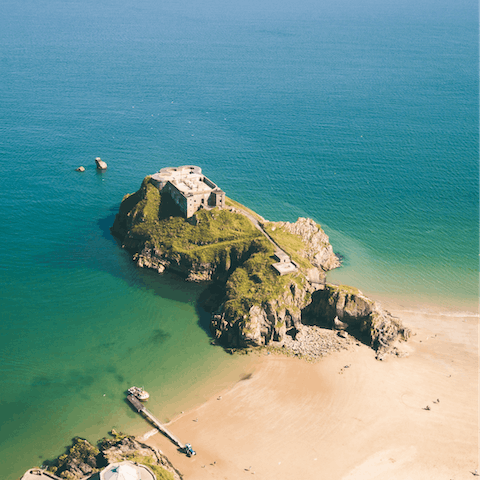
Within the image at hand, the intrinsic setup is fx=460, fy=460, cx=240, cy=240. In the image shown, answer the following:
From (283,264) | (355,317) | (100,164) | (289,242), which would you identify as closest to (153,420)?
(283,264)

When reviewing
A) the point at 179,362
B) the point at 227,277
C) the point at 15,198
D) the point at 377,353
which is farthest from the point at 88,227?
the point at 377,353

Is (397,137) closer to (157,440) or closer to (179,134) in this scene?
(179,134)

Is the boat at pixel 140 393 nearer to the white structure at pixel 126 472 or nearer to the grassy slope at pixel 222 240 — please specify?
the white structure at pixel 126 472

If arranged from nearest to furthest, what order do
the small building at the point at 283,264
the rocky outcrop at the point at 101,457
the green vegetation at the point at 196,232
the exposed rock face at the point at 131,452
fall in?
the rocky outcrop at the point at 101,457, the exposed rock face at the point at 131,452, the small building at the point at 283,264, the green vegetation at the point at 196,232

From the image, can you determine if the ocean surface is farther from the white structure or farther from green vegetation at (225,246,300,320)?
the white structure

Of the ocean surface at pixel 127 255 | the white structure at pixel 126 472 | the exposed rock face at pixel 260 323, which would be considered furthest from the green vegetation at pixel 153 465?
the exposed rock face at pixel 260 323

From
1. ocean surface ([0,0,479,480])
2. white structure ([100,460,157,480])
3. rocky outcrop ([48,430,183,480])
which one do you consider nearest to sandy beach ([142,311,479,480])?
rocky outcrop ([48,430,183,480])

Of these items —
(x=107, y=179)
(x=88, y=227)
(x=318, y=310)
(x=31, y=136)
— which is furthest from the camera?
(x=31, y=136)
